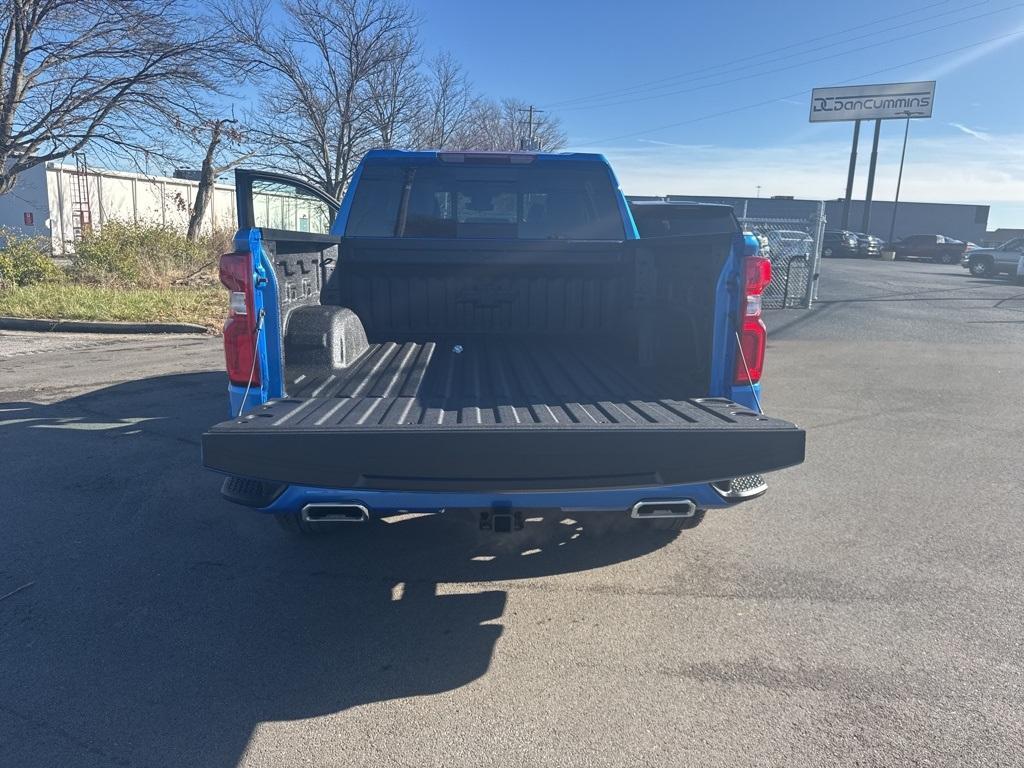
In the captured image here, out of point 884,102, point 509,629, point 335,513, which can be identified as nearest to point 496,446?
point 335,513

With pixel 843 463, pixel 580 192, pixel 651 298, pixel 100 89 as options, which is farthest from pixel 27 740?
pixel 100 89

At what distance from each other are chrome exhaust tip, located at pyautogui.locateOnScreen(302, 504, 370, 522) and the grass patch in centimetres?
1019

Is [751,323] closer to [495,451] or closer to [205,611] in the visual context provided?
[495,451]

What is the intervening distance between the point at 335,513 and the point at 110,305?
37.4 ft

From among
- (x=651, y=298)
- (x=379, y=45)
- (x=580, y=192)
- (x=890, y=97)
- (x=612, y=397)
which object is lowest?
(x=612, y=397)

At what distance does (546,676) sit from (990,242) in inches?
2873

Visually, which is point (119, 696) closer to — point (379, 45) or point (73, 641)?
point (73, 641)

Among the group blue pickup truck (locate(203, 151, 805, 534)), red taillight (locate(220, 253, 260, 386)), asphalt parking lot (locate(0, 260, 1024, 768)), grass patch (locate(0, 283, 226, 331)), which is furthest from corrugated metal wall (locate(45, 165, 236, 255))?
red taillight (locate(220, 253, 260, 386))

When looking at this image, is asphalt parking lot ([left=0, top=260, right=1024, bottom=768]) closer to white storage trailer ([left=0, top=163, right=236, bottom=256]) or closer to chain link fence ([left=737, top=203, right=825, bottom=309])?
chain link fence ([left=737, top=203, right=825, bottom=309])

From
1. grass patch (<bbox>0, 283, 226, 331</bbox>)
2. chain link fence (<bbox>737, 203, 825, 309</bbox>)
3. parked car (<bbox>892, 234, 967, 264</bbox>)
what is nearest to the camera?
grass patch (<bbox>0, 283, 226, 331</bbox>)

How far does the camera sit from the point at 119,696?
2.70 meters

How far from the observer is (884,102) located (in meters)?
49.2

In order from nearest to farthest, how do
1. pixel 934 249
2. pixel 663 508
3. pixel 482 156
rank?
pixel 663 508
pixel 482 156
pixel 934 249

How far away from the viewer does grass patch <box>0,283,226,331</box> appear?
465 inches
